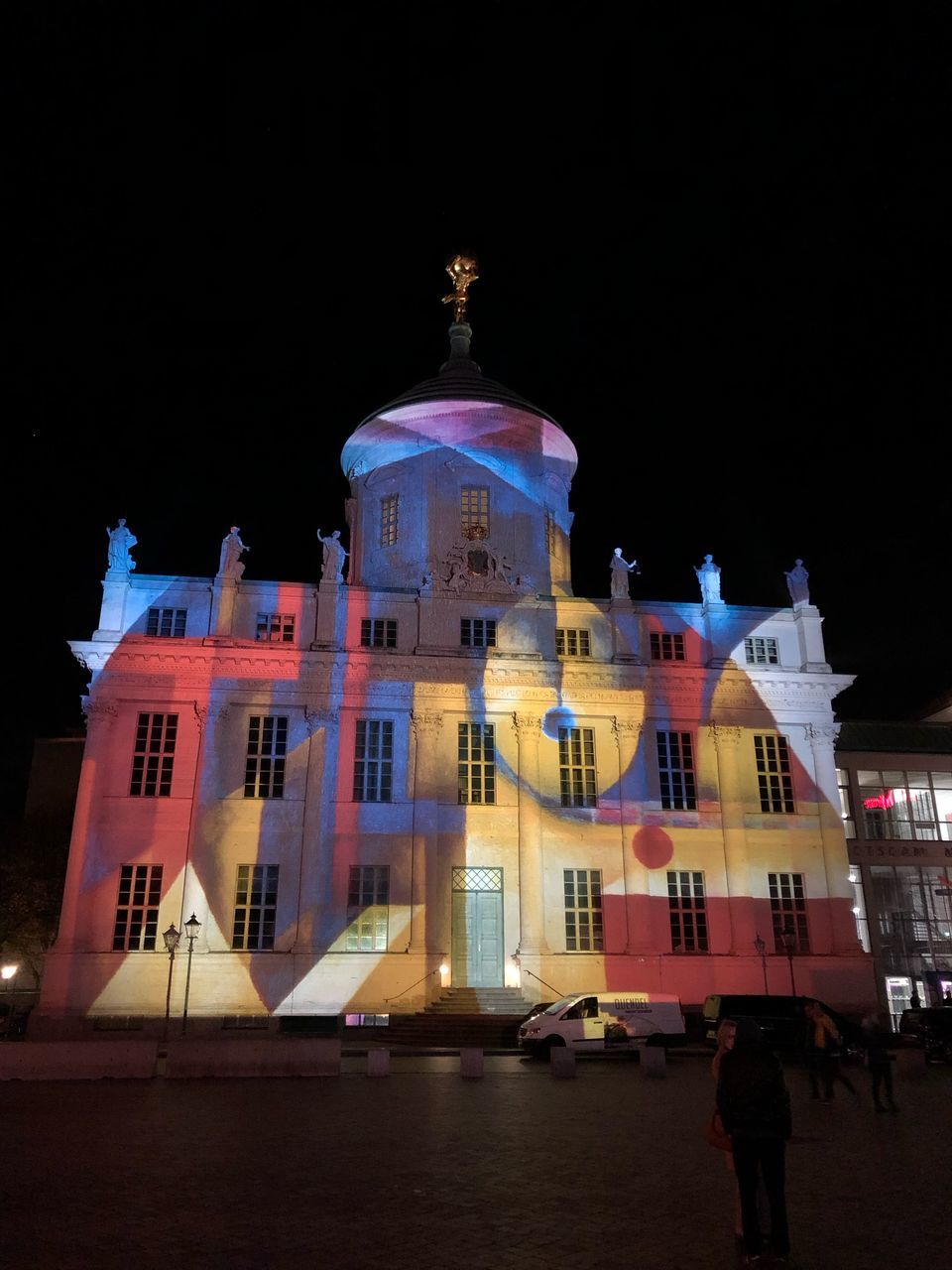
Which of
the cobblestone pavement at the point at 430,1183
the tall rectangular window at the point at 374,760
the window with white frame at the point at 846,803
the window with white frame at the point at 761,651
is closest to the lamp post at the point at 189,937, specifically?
the tall rectangular window at the point at 374,760

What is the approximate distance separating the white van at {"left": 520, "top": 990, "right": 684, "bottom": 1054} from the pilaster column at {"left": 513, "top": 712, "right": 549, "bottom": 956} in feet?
26.3

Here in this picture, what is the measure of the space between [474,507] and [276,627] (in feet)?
36.5

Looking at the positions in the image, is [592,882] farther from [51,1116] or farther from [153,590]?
[51,1116]

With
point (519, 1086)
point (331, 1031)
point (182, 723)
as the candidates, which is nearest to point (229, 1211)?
point (519, 1086)

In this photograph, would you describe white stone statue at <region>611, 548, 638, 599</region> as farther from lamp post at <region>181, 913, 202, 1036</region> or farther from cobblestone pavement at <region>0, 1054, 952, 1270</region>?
cobblestone pavement at <region>0, 1054, 952, 1270</region>

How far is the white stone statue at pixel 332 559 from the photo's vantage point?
133 feet

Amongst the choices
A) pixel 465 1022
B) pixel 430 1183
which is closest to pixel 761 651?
pixel 465 1022

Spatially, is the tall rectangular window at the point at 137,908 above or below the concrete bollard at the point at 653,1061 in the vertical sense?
above

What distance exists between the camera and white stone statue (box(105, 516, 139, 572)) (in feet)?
129

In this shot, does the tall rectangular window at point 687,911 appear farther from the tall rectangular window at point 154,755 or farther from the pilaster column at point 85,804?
the pilaster column at point 85,804

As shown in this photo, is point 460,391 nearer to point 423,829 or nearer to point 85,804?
point 423,829

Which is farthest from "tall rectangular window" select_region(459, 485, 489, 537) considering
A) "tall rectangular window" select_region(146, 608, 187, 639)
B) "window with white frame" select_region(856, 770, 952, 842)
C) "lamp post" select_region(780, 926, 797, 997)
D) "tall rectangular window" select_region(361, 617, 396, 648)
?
"window with white frame" select_region(856, 770, 952, 842)

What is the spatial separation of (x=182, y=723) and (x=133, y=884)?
602cm

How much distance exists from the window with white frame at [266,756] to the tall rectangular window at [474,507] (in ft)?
41.1
